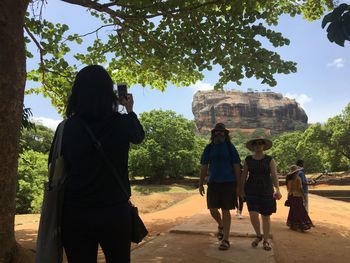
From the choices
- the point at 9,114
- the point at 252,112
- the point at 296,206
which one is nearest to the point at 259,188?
the point at 296,206

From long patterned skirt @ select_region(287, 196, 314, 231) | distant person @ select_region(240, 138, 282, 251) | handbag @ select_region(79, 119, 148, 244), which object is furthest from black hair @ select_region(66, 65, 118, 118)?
long patterned skirt @ select_region(287, 196, 314, 231)

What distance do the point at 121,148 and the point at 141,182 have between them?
2854 cm

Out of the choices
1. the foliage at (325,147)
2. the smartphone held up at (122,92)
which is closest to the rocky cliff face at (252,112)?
the foliage at (325,147)

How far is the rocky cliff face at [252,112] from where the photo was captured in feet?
314

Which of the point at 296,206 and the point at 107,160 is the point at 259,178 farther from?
the point at 107,160

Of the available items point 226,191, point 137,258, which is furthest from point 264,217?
point 137,258

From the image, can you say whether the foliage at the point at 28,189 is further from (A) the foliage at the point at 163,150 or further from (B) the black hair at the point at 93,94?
(B) the black hair at the point at 93,94

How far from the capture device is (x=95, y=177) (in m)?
2.19

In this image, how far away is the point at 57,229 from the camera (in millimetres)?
2193

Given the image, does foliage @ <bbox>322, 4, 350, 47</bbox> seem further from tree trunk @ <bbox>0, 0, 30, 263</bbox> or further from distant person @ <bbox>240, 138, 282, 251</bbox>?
distant person @ <bbox>240, 138, 282, 251</bbox>

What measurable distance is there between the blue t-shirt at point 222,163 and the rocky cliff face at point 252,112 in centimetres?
8934

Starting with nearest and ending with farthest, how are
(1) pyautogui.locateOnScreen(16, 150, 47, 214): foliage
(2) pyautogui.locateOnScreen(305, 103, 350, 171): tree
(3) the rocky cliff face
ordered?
1. (1) pyautogui.locateOnScreen(16, 150, 47, 214): foliage
2. (2) pyautogui.locateOnScreen(305, 103, 350, 171): tree
3. (3) the rocky cliff face

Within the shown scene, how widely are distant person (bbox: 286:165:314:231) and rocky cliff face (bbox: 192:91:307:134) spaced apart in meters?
85.8

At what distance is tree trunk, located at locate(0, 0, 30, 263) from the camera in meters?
4.30
